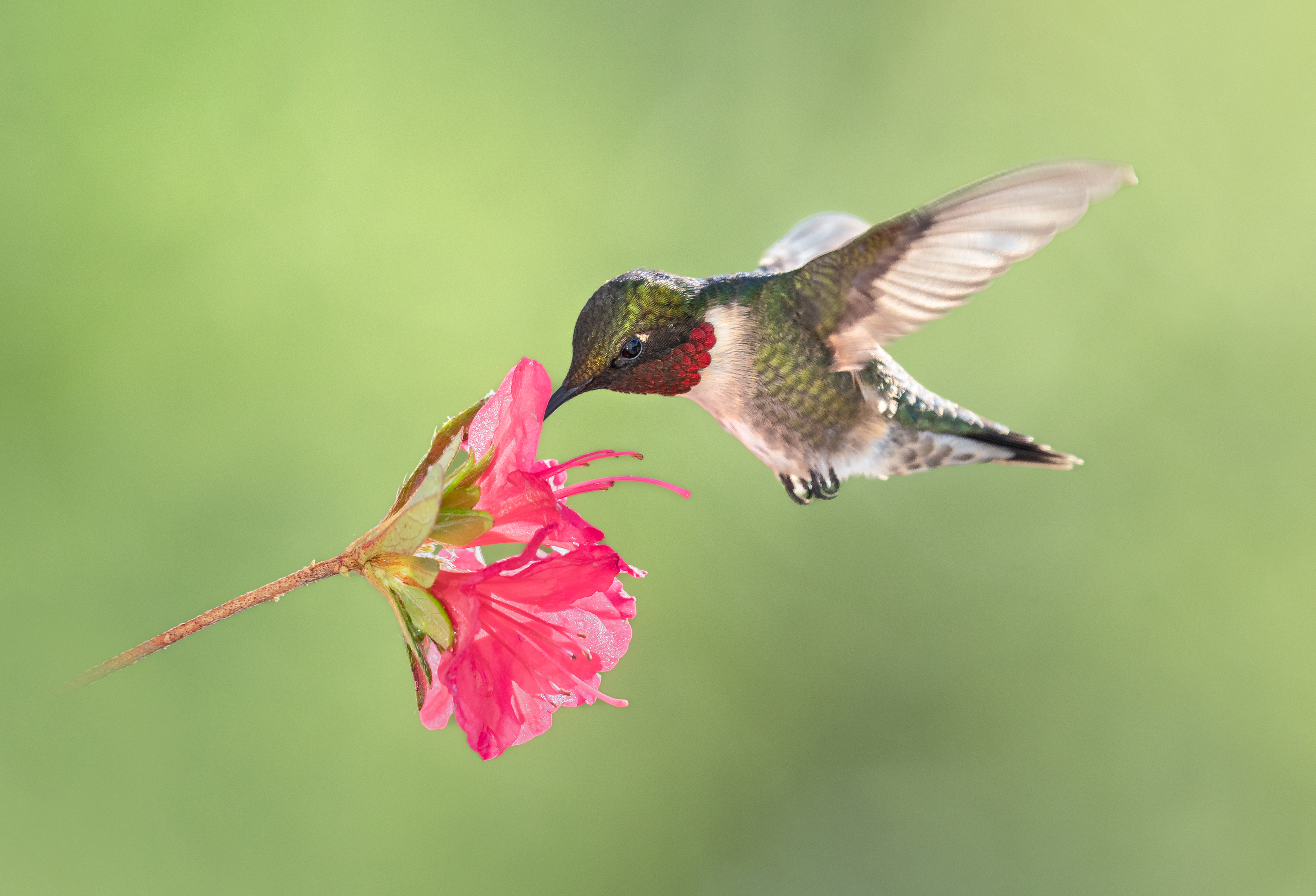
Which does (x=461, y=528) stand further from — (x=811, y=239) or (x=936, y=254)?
(x=811, y=239)

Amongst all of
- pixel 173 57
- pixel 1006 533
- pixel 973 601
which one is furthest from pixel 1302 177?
pixel 173 57

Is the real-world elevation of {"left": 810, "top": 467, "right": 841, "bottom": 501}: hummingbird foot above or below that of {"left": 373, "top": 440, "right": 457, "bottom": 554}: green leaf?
below

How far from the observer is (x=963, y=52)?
4.41 metres

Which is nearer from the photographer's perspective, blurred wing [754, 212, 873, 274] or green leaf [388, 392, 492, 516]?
green leaf [388, 392, 492, 516]

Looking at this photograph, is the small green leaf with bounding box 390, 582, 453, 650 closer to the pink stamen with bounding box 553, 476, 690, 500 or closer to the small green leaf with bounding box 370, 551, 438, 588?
the small green leaf with bounding box 370, 551, 438, 588

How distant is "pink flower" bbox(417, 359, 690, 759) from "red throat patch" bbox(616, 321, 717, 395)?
0.36m

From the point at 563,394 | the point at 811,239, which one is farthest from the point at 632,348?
the point at 811,239

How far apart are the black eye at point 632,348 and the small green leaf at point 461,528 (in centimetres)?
46

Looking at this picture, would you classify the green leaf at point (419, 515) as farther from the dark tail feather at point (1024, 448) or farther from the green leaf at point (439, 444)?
the dark tail feather at point (1024, 448)

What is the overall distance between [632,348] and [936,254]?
459 millimetres

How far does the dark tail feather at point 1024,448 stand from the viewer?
194cm

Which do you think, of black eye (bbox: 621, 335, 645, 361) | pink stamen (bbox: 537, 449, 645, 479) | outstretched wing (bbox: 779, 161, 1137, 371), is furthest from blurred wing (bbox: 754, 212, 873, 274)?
pink stamen (bbox: 537, 449, 645, 479)

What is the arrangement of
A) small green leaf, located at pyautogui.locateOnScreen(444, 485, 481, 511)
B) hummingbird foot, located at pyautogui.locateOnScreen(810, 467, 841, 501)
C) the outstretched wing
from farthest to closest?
1. hummingbird foot, located at pyautogui.locateOnScreen(810, 467, 841, 501)
2. the outstretched wing
3. small green leaf, located at pyautogui.locateOnScreen(444, 485, 481, 511)

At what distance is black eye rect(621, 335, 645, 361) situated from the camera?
1491mm
